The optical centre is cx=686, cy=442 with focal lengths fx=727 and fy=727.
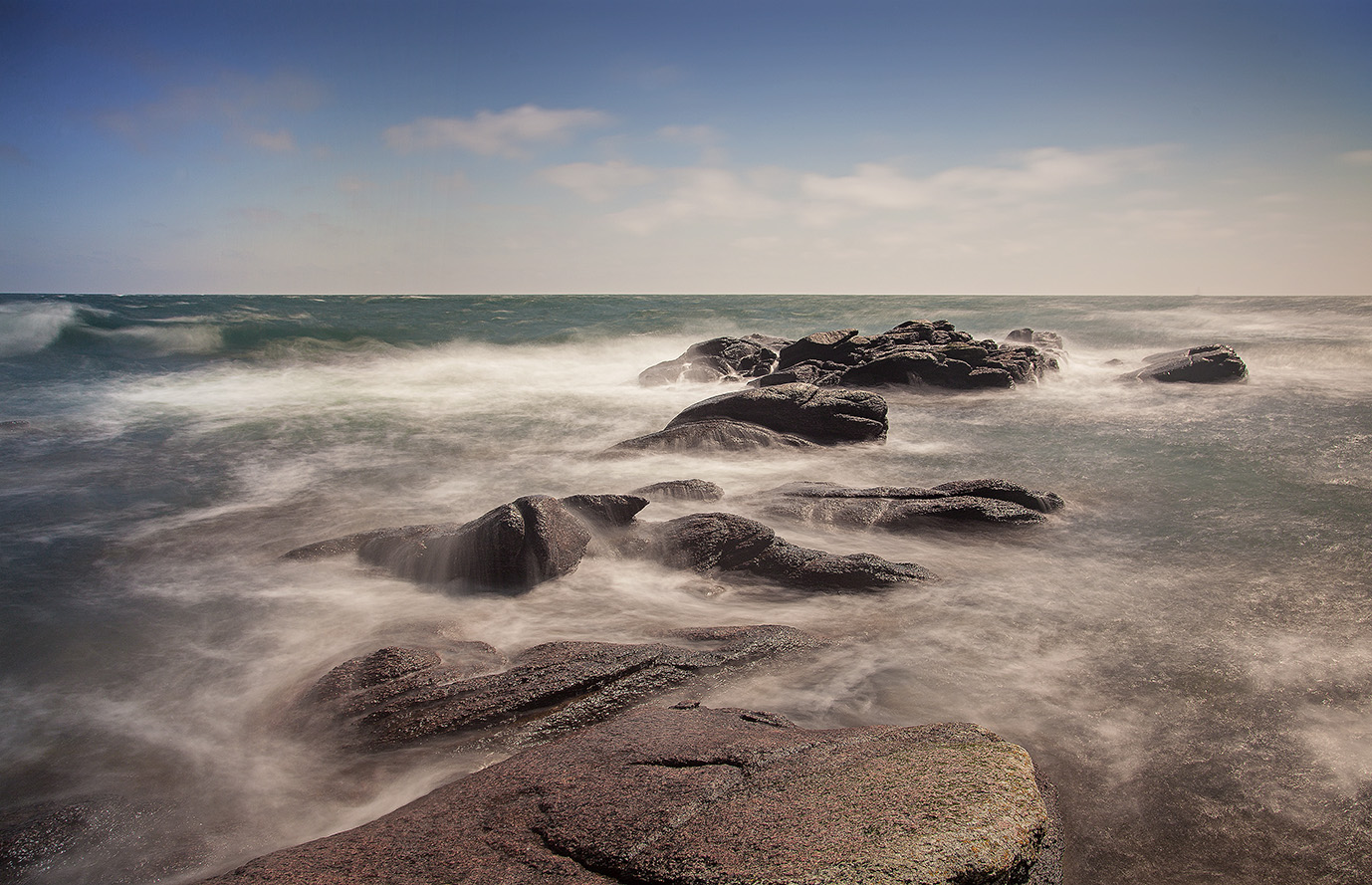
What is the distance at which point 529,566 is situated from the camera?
5777mm

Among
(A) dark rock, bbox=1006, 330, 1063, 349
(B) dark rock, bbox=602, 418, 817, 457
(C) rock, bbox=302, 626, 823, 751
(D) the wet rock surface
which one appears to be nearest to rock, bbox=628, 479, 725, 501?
(B) dark rock, bbox=602, 418, 817, 457

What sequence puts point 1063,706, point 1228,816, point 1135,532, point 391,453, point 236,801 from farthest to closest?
point 391,453 < point 1135,532 < point 1063,706 < point 236,801 < point 1228,816

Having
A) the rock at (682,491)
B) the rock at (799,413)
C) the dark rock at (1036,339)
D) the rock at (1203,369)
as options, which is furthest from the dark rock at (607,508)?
the dark rock at (1036,339)

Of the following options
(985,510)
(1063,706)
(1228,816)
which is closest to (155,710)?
(1063,706)

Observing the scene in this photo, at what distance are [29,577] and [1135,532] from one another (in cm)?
1019

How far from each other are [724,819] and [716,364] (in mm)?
18470

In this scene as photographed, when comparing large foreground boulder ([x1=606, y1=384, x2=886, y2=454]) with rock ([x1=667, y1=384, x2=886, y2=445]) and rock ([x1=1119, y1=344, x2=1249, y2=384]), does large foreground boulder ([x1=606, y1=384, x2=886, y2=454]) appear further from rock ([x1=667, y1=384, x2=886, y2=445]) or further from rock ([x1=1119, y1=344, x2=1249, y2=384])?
rock ([x1=1119, y1=344, x2=1249, y2=384])

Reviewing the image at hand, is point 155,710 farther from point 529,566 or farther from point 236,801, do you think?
point 529,566

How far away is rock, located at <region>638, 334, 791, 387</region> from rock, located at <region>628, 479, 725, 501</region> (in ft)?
38.1

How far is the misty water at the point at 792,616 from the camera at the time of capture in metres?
3.31

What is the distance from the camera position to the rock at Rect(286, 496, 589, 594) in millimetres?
5762

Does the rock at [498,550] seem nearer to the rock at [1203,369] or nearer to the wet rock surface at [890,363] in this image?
the wet rock surface at [890,363]

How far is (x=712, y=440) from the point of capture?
10602 mm

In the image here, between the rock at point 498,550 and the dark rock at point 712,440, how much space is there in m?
4.29
